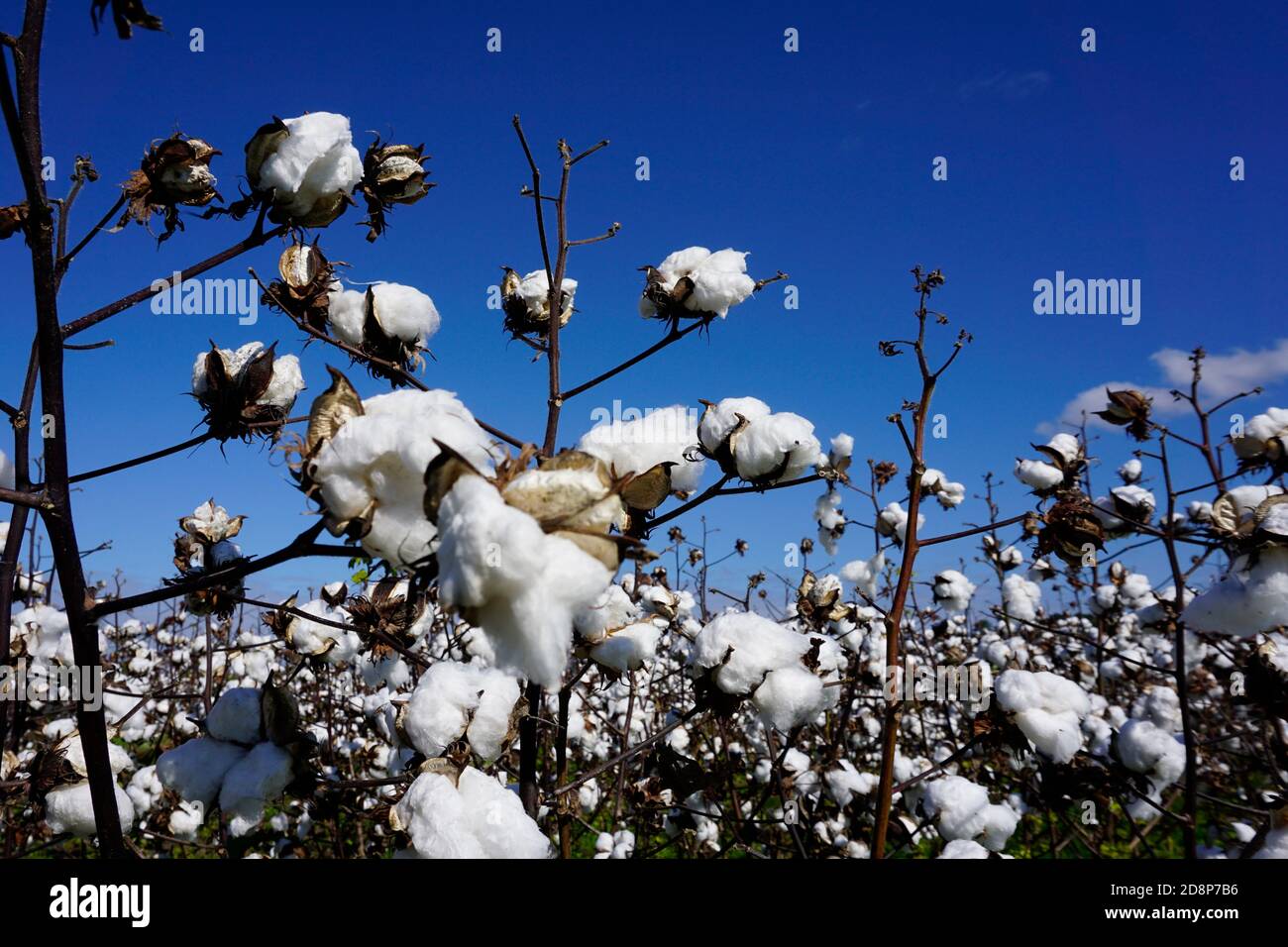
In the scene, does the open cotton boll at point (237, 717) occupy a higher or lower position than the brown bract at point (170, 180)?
lower

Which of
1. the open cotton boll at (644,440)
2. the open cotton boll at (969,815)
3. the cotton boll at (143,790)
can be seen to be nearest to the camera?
the open cotton boll at (644,440)

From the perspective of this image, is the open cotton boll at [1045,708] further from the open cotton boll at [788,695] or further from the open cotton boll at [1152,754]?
the open cotton boll at [1152,754]

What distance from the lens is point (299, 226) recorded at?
1905 mm

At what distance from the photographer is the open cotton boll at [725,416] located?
76.8 inches

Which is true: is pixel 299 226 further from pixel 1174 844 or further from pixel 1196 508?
pixel 1174 844

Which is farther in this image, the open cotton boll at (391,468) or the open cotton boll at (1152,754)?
the open cotton boll at (1152,754)

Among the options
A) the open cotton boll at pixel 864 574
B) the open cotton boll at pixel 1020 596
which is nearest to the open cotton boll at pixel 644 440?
the open cotton boll at pixel 864 574

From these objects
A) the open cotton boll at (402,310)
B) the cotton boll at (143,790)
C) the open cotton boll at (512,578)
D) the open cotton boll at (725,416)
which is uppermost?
the open cotton boll at (402,310)

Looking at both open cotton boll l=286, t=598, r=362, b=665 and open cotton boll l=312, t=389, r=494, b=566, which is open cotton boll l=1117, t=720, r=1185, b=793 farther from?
open cotton boll l=312, t=389, r=494, b=566

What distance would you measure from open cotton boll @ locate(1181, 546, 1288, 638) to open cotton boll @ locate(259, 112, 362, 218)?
225 cm

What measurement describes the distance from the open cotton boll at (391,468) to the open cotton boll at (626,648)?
104 centimetres

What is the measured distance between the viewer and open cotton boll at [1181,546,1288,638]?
1.73m

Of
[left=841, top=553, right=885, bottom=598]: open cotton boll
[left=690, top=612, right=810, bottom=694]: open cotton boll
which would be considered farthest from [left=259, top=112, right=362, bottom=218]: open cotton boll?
[left=841, top=553, right=885, bottom=598]: open cotton boll
